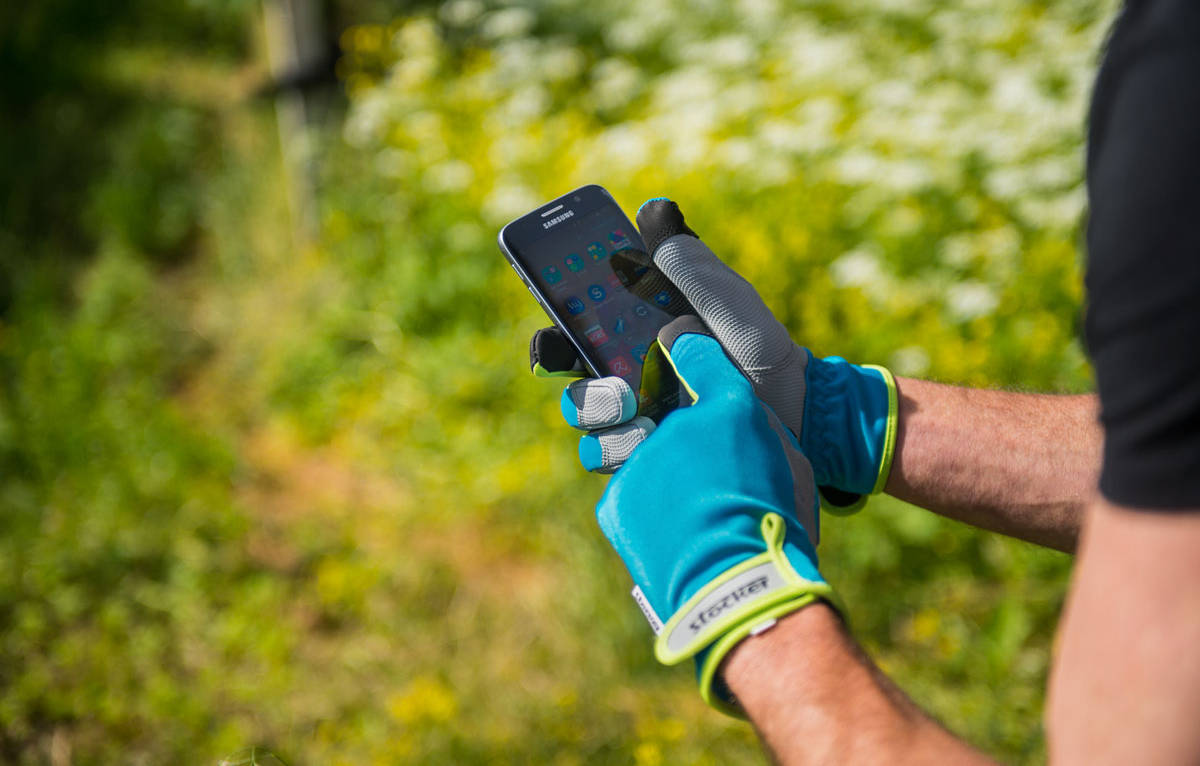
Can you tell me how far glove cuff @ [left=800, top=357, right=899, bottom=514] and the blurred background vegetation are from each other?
2.15ft

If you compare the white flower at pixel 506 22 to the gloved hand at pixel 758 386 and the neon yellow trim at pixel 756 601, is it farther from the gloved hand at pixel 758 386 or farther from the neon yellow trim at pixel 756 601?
the neon yellow trim at pixel 756 601

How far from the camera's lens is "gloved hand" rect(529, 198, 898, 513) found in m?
1.16

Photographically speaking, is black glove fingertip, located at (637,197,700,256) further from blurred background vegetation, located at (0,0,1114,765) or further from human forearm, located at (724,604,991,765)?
blurred background vegetation, located at (0,0,1114,765)

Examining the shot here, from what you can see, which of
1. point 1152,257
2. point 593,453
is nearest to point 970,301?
point 593,453

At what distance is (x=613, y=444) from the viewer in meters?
1.16

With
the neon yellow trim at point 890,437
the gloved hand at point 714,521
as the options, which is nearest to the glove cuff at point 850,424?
the neon yellow trim at point 890,437

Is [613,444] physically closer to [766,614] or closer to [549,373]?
[549,373]

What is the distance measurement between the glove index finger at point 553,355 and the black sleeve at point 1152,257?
747 mm

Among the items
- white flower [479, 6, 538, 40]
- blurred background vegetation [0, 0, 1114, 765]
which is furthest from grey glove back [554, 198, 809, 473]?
white flower [479, 6, 538, 40]

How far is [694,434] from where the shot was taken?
106cm

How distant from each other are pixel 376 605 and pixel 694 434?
1.59 metres

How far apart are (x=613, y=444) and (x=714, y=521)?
231mm

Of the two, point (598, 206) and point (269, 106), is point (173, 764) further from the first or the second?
point (269, 106)

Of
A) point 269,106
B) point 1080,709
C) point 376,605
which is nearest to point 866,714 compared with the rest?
point 1080,709
